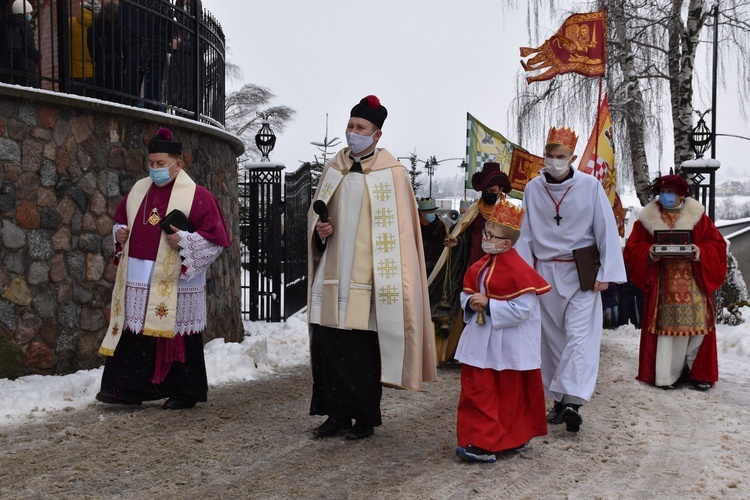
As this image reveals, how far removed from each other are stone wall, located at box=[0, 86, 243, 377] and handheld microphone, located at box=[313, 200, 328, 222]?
3.02m

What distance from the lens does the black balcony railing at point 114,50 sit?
25.0 feet

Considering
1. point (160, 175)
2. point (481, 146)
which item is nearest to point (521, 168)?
point (481, 146)

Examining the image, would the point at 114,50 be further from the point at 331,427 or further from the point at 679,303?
the point at 679,303

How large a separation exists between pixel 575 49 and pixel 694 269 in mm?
3475

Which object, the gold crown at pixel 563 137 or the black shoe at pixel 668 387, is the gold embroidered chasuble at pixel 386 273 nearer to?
the gold crown at pixel 563 137

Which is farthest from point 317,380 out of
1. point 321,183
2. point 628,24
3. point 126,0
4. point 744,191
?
point 744,191

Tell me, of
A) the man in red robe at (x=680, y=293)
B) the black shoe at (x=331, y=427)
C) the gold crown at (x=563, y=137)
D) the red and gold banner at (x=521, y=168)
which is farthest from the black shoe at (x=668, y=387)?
the red and gold banner at (x=521, y=168)

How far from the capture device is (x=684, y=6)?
16531mm

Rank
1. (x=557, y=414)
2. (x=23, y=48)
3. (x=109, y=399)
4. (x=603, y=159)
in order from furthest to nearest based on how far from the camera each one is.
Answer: (x=603, y=159) → (x=23, y=48) → (x=109, y=399) → (x=557, y=414)

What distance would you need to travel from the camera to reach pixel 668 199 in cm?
770

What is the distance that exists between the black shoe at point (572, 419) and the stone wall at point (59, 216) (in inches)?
168

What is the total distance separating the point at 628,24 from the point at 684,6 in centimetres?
111

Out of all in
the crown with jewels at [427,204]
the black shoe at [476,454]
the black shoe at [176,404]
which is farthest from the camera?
the crown with jewels at [427,204]

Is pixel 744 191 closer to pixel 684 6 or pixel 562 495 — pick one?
pixel 684 6
